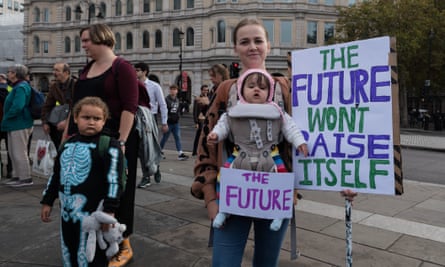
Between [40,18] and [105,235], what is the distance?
193ft

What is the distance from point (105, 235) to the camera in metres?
2.52

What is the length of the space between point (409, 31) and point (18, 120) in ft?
87.8

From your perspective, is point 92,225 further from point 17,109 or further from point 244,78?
point 17,109

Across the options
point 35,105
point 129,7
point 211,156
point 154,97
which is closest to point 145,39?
point 129,7

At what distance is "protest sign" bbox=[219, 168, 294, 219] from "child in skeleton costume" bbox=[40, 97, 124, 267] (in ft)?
2.66

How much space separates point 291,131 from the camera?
81.3 inches

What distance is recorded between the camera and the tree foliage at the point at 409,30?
26766 millimetres

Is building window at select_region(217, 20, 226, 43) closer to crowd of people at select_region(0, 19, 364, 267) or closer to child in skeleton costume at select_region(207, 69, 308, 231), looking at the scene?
crowd of people at select_region(0, 19, 364, 267)

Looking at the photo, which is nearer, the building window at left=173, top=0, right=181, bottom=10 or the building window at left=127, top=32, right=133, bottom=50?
the building window at left=173, top=0, right=181, bottom=10

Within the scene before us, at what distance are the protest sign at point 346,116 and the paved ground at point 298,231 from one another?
58.7 inches

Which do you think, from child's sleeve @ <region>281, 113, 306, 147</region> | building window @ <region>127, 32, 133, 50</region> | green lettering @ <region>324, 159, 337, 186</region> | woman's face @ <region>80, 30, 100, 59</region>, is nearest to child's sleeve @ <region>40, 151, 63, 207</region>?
woman's face @ <region>80, 30, 100, 59</region>

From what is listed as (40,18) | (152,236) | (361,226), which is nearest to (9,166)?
(152,236)

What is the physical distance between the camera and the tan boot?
318 cm

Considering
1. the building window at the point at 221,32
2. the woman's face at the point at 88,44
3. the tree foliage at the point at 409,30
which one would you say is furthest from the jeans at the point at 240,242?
the building window at the point at 221,32
